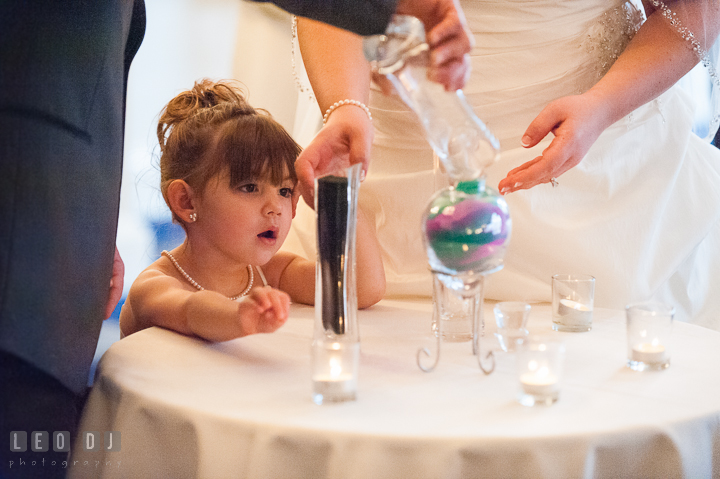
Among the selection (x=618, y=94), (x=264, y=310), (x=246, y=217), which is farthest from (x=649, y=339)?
(x=246, y=217)

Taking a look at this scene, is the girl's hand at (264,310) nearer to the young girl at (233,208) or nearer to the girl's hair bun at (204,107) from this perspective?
the young girl at (233,208)

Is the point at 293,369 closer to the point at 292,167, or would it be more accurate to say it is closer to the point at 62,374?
the point at 62,374

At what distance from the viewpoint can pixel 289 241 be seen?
188 centimetres

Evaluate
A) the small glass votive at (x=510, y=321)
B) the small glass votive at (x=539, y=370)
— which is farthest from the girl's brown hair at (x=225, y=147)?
the small glass votive at (x=539, y=370)

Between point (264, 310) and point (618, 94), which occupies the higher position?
point (618, 94)

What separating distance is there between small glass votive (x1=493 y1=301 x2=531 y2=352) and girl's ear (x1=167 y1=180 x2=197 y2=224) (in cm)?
82

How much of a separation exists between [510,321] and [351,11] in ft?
1.74

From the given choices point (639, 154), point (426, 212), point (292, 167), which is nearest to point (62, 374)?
point (426, 212)

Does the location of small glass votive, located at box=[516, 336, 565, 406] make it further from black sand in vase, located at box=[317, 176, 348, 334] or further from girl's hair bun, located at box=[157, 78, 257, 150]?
girl's hair bun, located at box=[157, 78, 257, 150]

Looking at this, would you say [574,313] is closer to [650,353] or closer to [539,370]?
[650,353]

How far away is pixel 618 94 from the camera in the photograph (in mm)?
1310

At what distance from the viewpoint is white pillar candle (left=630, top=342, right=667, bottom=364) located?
2.77 ft

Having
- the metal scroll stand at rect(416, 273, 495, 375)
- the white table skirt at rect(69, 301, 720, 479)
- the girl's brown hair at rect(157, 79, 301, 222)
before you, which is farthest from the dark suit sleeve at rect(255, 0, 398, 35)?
the girl's brown hair at rect(157, 79, 301, 222)

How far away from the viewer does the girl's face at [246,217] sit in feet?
4.58
